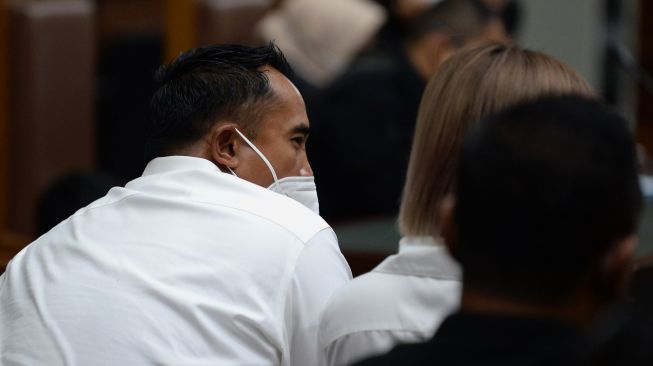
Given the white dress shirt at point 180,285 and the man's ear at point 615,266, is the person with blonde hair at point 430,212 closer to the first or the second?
the white dress shirt at point 180,285

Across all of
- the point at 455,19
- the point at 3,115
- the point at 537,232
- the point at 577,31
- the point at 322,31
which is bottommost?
the point at 577,31

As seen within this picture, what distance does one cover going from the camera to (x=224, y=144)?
6.84 feet

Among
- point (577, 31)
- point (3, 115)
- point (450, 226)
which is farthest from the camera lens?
point (577, 31)

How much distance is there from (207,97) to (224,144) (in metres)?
0.08

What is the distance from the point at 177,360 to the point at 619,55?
425 centimetres

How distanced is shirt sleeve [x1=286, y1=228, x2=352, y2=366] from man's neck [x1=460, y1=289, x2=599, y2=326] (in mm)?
691

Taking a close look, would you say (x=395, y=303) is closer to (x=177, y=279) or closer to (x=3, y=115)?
(x=177, y=279)

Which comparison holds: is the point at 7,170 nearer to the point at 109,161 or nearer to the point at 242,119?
the point at 109,161

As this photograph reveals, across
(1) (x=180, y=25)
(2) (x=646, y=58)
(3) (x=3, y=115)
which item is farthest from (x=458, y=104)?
(2) (x=646, y=58)

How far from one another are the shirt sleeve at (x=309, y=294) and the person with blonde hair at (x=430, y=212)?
3cm

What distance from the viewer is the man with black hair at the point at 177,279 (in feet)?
5.85

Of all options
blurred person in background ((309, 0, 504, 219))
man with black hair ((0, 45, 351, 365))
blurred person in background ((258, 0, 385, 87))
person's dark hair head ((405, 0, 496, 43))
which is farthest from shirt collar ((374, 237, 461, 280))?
blurred person in background ((258, 0, 385, 87))

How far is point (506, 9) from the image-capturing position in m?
4.53

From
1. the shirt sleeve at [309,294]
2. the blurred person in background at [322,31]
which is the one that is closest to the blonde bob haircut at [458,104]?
the shirt sleeve at [309,294]
